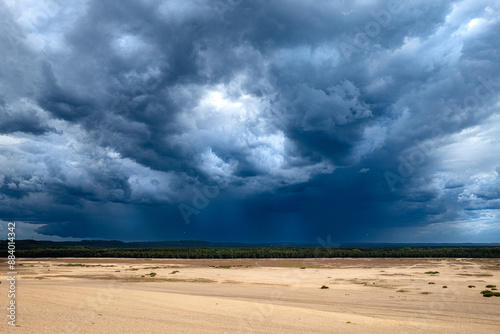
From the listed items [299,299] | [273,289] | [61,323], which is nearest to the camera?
[61,323]

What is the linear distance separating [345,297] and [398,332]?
705 inches

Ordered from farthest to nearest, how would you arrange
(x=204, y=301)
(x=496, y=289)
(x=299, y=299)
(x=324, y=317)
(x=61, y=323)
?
(x=496, y=289) → (x=299, y=299) → (x=204, y=301) → (x=324, y=317) → (x=61, y=323)

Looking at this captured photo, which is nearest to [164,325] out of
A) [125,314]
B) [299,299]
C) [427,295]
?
[125,314]

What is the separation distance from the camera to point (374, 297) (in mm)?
38562

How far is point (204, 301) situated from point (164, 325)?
12111mm

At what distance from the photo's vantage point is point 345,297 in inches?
1528

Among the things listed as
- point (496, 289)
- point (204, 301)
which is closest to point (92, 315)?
point (204, 301)

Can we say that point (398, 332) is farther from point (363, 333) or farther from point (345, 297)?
point (345, 297)

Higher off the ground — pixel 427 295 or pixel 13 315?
pixel 13 315

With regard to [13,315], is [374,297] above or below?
below

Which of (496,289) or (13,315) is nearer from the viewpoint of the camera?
(13,315)

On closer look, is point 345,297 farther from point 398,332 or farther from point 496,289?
point 496,289

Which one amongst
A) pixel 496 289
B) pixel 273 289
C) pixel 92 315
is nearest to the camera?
pixel 92 315

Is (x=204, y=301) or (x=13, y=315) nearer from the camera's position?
(x=13, y=315)
